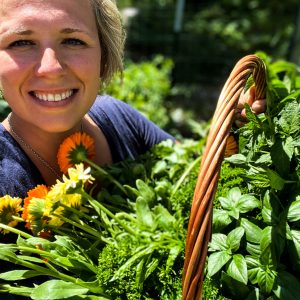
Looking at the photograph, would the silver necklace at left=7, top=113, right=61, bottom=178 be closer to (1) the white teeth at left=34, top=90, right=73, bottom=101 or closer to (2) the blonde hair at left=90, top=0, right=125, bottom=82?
(1) the white teeth at left=34, top=90, right=73, bottom=101

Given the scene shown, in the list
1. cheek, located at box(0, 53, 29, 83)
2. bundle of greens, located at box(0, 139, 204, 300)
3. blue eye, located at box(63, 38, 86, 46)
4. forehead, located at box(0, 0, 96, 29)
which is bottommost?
bundle of greens, located at box(0, 139, 204, 300)

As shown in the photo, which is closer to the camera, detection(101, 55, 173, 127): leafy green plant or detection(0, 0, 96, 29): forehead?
detection(0, 0, 96, 29): forehead

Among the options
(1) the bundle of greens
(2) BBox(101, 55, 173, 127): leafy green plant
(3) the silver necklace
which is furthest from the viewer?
(2) BBox(101, 55, 173, 127): leafy green plant

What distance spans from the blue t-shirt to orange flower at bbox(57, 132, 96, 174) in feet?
0.22

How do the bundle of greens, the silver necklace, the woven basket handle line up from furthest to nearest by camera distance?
the silver necklace → the bundle of greens → the woven basket handle

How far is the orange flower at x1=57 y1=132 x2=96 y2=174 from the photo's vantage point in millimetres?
1003

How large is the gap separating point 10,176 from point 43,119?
5.1 inches

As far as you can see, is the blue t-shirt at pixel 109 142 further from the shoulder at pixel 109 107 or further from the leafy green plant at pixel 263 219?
the leafy green plant at pixel 263 219

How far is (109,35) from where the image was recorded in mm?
1108

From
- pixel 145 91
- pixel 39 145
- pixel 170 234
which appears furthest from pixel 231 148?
pixel 145 91

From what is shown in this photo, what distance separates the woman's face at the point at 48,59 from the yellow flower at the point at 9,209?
0.17 meters

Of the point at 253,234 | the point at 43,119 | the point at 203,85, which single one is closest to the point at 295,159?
the point at 253,234

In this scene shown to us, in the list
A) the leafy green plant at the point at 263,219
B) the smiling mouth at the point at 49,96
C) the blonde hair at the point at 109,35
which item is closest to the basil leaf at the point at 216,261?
the leafy green plant at the point at 263,219

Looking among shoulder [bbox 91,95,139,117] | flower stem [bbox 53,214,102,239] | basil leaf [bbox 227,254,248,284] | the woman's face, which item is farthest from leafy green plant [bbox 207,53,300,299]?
shoulder [bbox 91,95,139,117]
